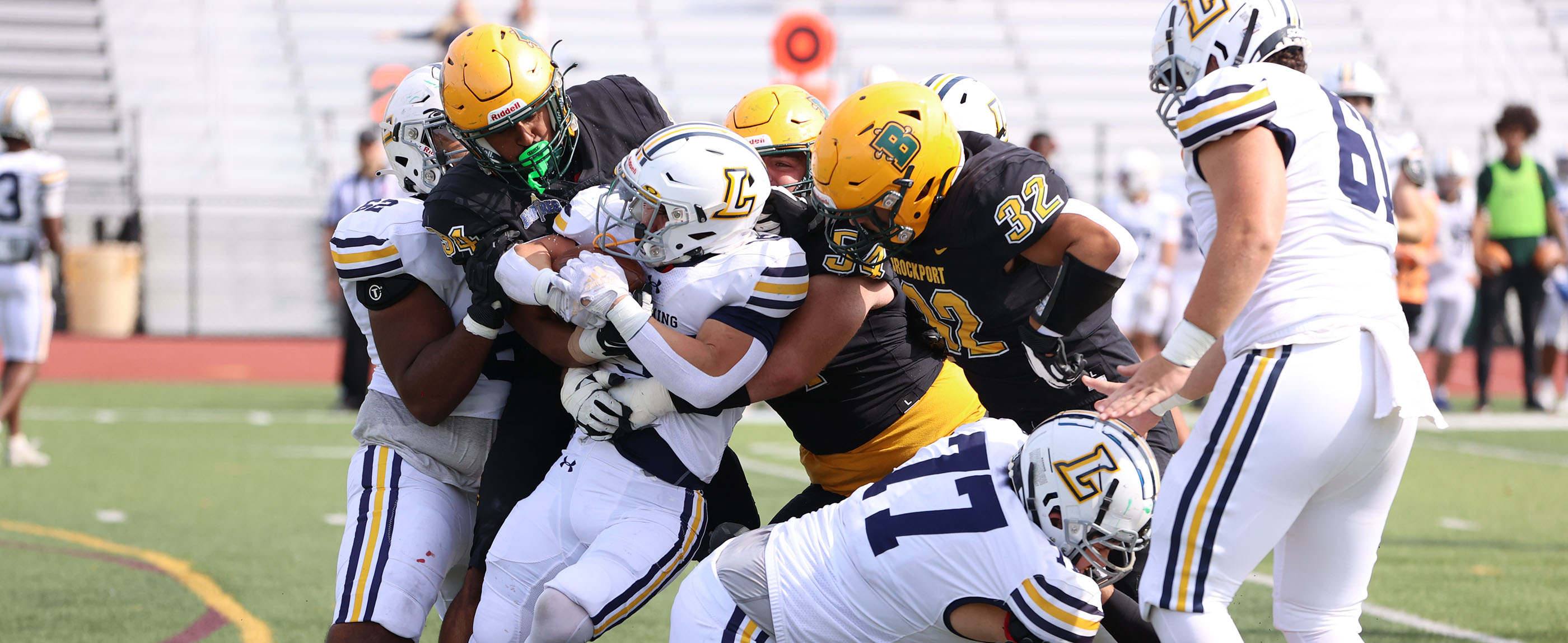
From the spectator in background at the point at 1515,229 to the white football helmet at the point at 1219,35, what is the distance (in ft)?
29.2

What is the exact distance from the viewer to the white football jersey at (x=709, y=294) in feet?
10.8

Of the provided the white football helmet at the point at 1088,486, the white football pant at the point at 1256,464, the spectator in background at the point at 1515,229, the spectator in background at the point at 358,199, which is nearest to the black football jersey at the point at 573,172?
the white football helmet at the point at 1088,486

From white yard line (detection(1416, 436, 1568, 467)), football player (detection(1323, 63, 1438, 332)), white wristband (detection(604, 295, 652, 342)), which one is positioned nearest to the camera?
white wristband (detection(604, 295, 652, 342))

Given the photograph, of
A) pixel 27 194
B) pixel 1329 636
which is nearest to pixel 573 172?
pixel 1329 636

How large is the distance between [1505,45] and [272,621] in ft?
64.9

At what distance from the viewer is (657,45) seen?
19234mm

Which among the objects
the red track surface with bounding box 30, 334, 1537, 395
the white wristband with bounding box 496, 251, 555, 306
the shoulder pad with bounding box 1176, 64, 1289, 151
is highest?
the shoulder pad with bounding box 1176, 64, 1289, 151

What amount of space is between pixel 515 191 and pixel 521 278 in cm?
44

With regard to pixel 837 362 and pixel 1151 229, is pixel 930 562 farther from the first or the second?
pixel 1151 229

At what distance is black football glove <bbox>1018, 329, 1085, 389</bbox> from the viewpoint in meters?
3.40

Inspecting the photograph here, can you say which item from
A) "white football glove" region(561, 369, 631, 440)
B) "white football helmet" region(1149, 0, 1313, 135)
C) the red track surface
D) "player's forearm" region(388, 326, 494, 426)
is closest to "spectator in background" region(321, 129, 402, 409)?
the red track surface

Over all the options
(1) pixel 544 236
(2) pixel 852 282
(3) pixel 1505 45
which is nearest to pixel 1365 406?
(2) pixel 852 282

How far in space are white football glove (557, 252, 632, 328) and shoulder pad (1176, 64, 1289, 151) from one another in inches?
50.0

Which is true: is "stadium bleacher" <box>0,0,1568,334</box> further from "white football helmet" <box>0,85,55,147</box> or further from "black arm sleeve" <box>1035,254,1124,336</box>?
"black arm sleeve" <box>1035,254,1124,336</box>
